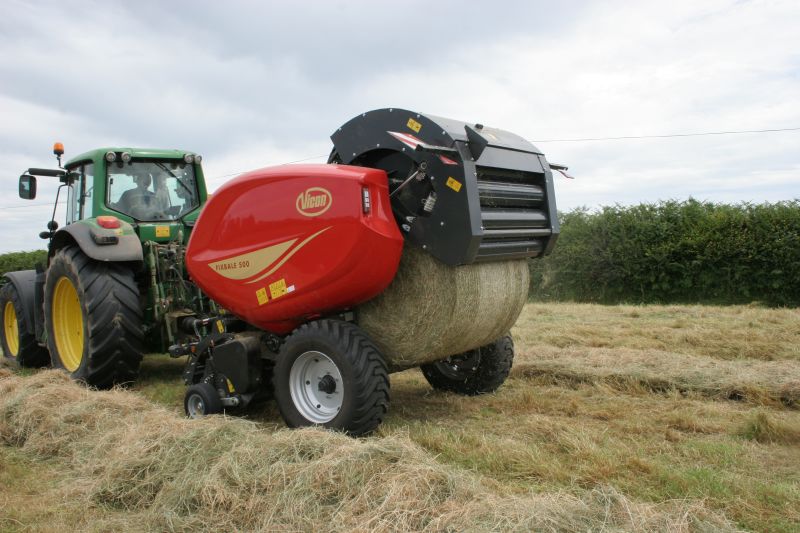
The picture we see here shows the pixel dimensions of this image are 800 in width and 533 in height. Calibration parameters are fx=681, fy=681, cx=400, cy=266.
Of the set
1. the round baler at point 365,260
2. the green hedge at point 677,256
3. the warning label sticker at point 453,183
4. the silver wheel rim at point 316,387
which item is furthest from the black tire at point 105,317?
the green hedge at point 677,256

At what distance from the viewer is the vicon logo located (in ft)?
13.4

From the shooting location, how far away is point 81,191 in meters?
6.58

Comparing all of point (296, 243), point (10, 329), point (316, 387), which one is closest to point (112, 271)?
point (296, 243)

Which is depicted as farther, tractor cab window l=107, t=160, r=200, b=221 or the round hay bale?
tractor cab window l=107, t=160, r=200, b=221

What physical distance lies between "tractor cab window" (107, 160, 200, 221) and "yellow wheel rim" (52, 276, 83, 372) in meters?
0.93

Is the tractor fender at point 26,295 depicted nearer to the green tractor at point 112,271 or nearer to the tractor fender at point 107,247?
the green tractor at point 112,271

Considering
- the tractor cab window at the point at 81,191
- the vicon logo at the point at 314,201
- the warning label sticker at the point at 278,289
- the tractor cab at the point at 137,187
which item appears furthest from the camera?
the tractor cab window at the point at 81,191

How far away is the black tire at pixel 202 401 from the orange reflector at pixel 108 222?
1.81 m

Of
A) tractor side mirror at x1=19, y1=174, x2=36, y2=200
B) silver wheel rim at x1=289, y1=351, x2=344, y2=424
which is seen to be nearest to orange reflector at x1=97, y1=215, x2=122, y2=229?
tractor side mirror at x1=19, y1=174, x2=36, y2=200

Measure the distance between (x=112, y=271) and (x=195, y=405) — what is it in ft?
5.31

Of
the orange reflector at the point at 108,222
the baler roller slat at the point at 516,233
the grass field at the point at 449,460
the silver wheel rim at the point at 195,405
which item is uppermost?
the orange reflector at the point at 108,222

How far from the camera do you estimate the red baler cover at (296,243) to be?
13.2ft

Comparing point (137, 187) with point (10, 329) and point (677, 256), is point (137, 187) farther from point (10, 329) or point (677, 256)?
point (677, 256)

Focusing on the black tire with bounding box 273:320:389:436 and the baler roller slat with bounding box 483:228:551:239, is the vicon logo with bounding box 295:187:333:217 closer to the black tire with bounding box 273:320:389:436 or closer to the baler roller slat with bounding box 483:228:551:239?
the black tire with bounding box 273:320:389:436
